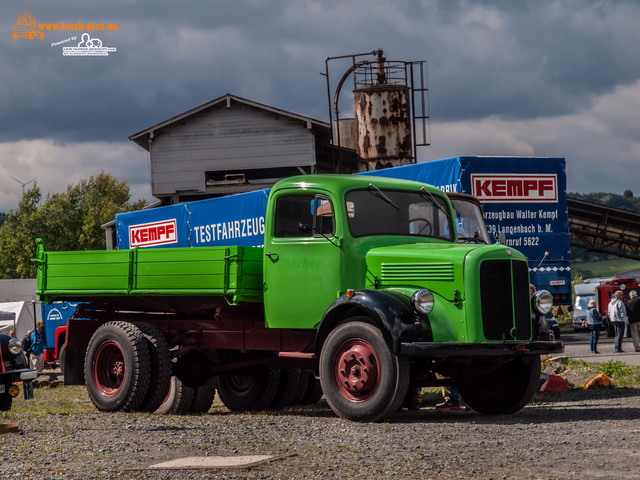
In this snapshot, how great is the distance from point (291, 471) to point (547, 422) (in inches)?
155

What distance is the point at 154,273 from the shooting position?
12.6 meters

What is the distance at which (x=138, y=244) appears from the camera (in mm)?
26922

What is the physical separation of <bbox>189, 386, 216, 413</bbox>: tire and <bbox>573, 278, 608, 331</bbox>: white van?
30302mm

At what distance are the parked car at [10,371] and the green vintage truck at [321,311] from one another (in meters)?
1.45

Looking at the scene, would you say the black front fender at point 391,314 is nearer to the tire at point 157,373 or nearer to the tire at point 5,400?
the tire at point 157,373

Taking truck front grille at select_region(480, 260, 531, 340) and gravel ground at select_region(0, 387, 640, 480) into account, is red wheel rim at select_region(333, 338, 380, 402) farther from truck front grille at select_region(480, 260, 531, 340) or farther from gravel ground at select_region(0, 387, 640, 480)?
truck front grille at select_region(480, 260, 531, 340)

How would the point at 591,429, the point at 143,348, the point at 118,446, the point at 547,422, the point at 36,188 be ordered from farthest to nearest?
the point at 36,188 → the point at 143,348 → the point at 547,422 → the point at 591,429 → the point at 118,446

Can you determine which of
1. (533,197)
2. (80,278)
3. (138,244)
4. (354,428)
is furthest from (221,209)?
(354,428)

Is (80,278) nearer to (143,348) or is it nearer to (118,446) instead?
(143,348)

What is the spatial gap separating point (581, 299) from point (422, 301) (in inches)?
1361

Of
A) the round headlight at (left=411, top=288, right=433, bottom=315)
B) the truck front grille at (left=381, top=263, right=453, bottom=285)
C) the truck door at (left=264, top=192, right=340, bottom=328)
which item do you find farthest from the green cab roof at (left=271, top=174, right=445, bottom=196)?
the round headlight at (left=411, top=288, right=433, bottom=315)

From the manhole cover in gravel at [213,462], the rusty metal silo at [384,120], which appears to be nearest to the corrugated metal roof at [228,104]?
the rusty metal silo at [384,120]

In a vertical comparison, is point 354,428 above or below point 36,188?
below

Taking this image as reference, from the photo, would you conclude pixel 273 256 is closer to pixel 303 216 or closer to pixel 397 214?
pixel 303 216
